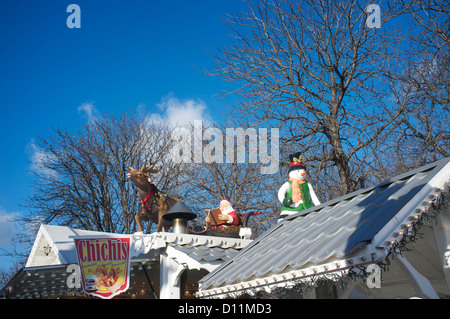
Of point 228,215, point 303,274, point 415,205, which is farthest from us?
point 228,215

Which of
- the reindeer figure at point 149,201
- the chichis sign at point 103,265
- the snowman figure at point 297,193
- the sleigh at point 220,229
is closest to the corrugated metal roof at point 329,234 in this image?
the chichis sign at point 103,265

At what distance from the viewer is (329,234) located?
17.1 ft

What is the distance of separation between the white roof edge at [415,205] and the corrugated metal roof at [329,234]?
2.5 inches

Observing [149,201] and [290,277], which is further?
[149,201]

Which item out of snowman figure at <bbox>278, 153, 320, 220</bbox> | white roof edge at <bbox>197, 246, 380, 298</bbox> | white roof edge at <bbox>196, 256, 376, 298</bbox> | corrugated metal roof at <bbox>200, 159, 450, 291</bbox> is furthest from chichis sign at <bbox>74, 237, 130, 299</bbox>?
snowman figure at <bbox>278, 153, 320, 220</bbox>

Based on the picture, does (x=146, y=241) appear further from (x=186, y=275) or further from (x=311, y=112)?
(x=311, y=112)

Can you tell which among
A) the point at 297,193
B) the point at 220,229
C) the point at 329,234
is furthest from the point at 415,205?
the point at 220,229

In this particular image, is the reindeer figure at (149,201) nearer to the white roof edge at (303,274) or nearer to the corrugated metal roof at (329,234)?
the corrugated metal roof at (329,234)

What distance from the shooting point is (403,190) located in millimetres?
5094

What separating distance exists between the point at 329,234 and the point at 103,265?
4769 millimetres

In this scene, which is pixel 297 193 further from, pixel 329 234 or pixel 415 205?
pixel 415 205

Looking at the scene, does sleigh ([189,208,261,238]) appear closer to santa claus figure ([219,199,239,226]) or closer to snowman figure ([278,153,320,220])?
santa claus figure ([219,199,239,226])
